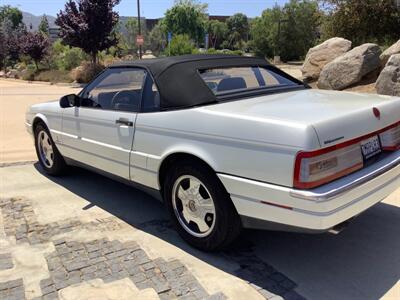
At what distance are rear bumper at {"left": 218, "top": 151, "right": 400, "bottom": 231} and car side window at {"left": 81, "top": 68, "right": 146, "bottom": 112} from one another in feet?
4.73

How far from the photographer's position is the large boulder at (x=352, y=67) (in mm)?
10391

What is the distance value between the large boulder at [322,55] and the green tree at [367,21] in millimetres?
4896

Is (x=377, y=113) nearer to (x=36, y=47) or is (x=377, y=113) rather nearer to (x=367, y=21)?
(x=367, y=21)

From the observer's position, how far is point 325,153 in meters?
2.97

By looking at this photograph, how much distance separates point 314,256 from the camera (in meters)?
3.68

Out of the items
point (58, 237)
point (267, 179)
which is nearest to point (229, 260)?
point (267, 179)

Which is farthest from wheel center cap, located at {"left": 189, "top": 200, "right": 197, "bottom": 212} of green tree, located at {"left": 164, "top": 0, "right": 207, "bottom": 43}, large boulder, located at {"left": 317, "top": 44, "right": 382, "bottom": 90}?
green tree, located at {"left": 164, "top": 0, "right": 207, "bottom": 43}

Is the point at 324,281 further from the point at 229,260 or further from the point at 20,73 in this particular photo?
the point at 20,73

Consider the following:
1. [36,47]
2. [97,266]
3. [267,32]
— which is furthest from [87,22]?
[267,32]

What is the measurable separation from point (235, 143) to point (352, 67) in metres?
8.19

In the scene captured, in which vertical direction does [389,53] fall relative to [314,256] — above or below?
above

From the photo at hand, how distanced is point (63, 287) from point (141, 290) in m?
0.57

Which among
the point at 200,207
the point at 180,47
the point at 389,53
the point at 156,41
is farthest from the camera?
the point at 156,41

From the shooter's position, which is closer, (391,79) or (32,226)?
(32,226)
